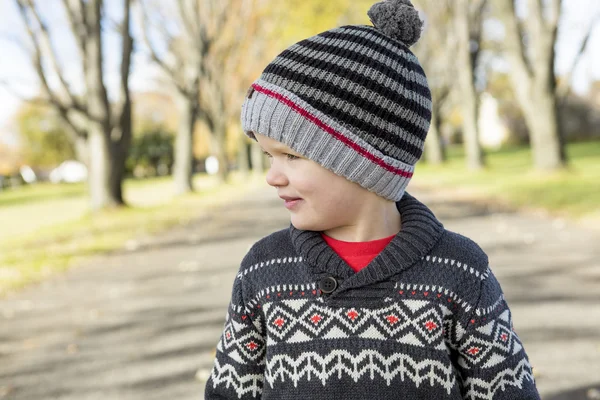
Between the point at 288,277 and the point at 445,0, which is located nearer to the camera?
the point at 288,277

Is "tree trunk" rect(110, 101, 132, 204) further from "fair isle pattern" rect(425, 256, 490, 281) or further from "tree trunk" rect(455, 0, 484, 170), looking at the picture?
"fair isle pattern" rect(425, 256, 490, 281)

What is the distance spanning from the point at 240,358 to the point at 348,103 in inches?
30.9

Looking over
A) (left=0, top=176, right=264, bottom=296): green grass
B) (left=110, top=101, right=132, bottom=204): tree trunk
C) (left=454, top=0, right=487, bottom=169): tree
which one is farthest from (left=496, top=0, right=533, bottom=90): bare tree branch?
(left=110, top=101, right=132, bottom=204): tree trunk

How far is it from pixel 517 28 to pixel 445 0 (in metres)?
8.02

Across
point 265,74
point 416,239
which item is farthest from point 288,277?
point 265,74

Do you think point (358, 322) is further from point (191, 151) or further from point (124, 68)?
point (191, 151)

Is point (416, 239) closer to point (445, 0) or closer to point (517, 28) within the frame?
point (517, 28)

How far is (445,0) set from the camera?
967 inches

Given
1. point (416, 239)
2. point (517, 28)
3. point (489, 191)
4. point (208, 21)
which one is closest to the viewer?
point (416, 239)

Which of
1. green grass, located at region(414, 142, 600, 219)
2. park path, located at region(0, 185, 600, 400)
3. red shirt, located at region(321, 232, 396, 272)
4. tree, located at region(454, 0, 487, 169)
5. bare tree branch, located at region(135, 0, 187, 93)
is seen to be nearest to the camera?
red shirt, located at region(321, 232, 396, 272)

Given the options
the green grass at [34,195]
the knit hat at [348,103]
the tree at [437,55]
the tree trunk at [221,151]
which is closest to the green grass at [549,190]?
the tree at [437,55]

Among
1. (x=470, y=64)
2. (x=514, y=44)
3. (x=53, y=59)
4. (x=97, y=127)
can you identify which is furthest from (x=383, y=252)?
(x=470, y=64)

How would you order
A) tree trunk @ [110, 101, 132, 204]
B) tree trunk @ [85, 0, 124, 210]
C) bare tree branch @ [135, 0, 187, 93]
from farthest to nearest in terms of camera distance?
1. bare tree branch @ [135, 0, 187, 93]
2. tree trunk @ [110, 101, 132, 204]
3. tree trunk @ [85, 0, 124, 210]

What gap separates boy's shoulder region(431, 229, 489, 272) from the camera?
182cm
